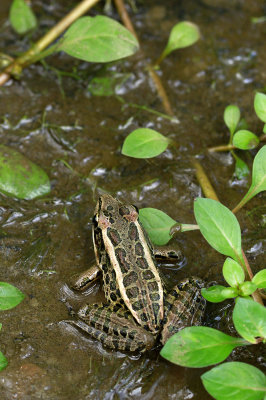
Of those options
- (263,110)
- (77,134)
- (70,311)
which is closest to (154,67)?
(77,134)

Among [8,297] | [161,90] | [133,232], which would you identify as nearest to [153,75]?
[161,90]

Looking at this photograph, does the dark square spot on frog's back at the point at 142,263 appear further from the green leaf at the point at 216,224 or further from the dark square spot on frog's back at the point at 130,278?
the green leaf at the point at 216,224

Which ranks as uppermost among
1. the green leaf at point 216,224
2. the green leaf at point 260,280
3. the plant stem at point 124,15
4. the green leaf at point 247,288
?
the plant stem at point 124,15

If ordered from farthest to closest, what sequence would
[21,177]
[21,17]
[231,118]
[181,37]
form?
[21,17], [181,37], [231,118], [21,177]

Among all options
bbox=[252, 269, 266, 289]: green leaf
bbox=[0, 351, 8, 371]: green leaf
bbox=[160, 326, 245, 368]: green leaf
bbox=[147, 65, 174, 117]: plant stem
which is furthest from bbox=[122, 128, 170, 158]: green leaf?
bbox=[0, 351, 8, 371]: green leaf

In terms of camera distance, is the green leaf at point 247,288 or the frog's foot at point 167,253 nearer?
the green leaf at point 247,288

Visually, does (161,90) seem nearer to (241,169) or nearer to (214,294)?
(241,169)

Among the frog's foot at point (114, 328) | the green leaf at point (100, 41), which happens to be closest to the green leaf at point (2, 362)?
the frog's foot at point (114, 328)
